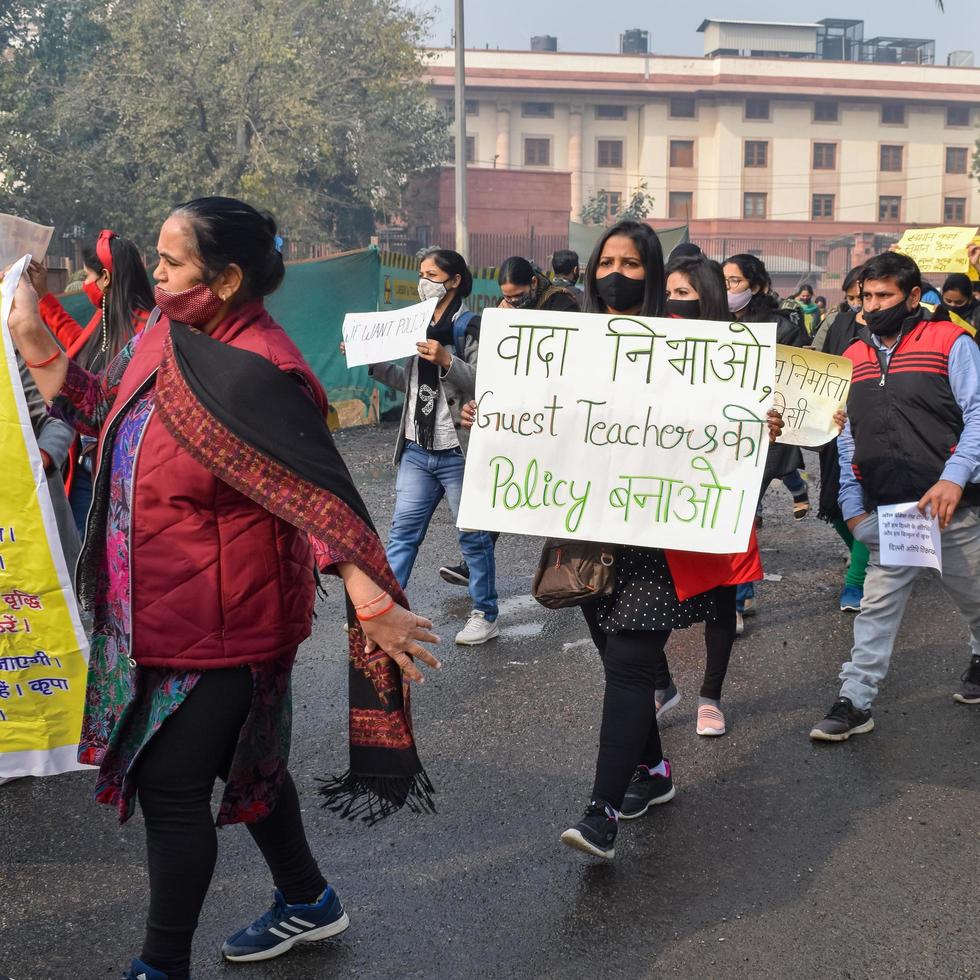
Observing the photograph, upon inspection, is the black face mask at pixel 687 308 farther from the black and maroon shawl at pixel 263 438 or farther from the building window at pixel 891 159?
the building window at pixel 891 159

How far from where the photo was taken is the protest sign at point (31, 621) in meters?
3.29

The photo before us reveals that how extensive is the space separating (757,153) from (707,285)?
71.1 m

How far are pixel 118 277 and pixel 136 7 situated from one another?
29748 mm

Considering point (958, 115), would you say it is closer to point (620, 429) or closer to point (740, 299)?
point (740, 299)

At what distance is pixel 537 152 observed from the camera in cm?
7088

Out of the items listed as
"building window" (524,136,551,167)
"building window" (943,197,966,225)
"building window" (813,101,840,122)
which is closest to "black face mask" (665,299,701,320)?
"building window" (524,136,551,167)

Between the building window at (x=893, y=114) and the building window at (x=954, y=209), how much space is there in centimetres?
553

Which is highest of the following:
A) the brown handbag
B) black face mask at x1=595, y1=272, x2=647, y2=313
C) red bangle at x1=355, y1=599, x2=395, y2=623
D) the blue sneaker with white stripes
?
black face mask at x1=595, y1=272, x2=647, y2=313

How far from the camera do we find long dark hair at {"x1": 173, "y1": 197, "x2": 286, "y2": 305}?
2.57 m

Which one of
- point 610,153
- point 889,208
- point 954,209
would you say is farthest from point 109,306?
point 954,209

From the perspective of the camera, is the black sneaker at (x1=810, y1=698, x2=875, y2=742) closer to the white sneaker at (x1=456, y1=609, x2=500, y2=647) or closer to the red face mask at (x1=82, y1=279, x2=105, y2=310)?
the white sneaker at (x1=456, y1=609, x2=500, y2=647)

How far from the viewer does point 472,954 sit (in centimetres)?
310

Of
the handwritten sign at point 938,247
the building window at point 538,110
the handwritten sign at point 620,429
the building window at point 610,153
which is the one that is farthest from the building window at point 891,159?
the handwritten sign at point 620,429

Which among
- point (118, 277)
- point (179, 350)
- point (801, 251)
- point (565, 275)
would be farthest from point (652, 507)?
point (801, 251)
